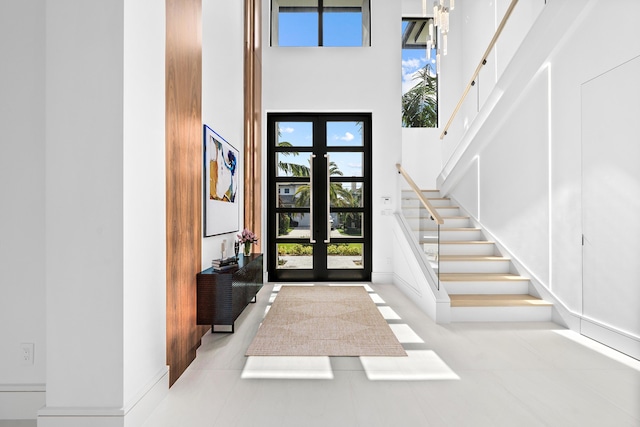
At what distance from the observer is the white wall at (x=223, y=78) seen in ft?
11.9

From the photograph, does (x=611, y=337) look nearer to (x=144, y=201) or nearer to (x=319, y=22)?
(x=144, y=201)

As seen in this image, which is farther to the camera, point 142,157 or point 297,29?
point 297,29

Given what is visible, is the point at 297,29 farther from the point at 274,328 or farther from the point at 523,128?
the point at 274,328

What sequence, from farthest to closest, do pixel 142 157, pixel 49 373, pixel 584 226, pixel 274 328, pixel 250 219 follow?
pixel 250 219 → pixel 274 328 → pixel 584 226 → pixel 142 157 → pixel 49 373

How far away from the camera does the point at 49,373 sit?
1.89 meters

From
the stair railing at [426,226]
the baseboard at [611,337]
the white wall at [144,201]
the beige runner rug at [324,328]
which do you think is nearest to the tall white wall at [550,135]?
the baseboard at [611,337]

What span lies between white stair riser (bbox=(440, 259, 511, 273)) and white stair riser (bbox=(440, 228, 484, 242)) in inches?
31.4

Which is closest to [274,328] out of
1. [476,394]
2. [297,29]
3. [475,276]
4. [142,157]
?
[476,394]

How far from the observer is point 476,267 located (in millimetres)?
4977

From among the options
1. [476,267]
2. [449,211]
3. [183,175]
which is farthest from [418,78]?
[183,175]

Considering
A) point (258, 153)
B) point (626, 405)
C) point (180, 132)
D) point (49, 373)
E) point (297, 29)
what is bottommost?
point (626, 405)

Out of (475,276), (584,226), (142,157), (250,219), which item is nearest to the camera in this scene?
(142,157)

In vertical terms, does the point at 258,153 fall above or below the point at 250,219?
above

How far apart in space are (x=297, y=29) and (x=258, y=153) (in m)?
2.62
